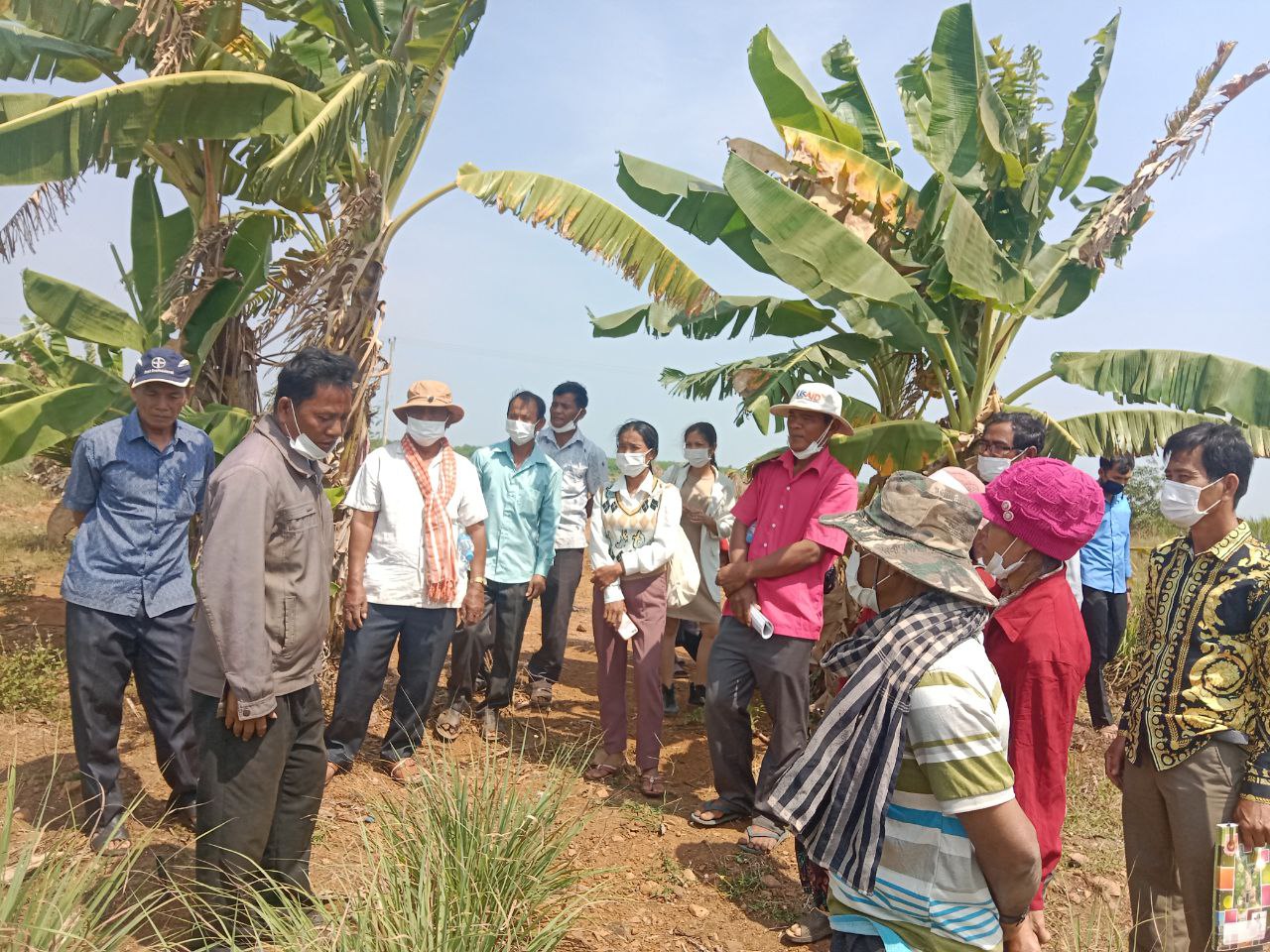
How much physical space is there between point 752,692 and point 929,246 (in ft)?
11.9

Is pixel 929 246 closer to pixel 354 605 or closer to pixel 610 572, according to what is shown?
pixel 610 572

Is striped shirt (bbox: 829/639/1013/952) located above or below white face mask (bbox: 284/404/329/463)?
below

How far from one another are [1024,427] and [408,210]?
4.06 metres

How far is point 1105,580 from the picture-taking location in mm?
6281

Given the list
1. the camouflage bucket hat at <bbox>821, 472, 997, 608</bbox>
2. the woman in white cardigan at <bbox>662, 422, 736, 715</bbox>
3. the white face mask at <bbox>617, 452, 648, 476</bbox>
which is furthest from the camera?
the woman in white cardigan at <bbox>662, 422, 736, 715</bbox>

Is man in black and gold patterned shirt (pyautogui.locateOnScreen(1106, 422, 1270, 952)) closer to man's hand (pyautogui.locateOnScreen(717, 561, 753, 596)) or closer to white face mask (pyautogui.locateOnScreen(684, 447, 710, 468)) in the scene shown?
man's hand (pyautogui.locateOnScreen(717, 561, 753, 596))

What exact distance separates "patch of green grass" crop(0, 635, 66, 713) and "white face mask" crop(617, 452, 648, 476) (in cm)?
352

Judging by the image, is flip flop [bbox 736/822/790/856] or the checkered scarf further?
flip flop [bbox 736/822/790/856]

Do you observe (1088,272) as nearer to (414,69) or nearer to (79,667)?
(414,69)

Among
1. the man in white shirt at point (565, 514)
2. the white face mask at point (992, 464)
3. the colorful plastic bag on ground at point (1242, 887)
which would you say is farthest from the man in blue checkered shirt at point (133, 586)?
the white face mask at point (992, 464)

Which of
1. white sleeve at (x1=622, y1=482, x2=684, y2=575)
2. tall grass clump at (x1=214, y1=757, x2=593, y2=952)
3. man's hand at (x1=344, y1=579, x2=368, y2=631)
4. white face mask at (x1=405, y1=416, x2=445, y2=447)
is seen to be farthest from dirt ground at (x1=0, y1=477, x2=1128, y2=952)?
white face mask at (x1=405, y1=416, x2=445, y2=447)

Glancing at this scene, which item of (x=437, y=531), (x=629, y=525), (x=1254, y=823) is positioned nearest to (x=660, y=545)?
(x=629, y=525)

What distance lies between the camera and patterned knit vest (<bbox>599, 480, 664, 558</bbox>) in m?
4.91

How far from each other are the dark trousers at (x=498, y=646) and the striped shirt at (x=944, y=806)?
380 cm
